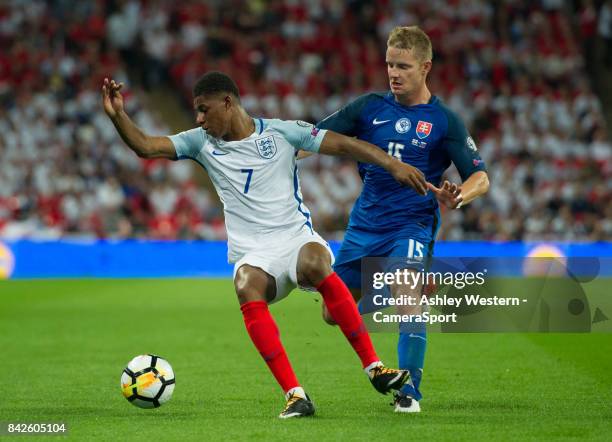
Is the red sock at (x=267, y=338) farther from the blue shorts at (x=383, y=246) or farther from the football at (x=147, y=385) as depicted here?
the blue shorts at (x=383, y=246)

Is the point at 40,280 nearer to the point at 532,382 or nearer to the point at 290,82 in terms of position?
the point at 290,82

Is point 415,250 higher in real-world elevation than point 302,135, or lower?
lower

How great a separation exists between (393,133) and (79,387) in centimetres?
308

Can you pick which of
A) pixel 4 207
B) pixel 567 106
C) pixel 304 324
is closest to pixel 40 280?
pixel 4 207

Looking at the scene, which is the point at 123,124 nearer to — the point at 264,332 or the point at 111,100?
the point at 111,100

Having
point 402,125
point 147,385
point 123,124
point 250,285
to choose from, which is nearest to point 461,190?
point 402,125

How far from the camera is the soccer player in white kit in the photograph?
271 inches

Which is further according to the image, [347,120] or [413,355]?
[347,120]

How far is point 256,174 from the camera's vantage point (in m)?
7.11

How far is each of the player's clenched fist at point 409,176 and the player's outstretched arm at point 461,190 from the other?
0.35ft

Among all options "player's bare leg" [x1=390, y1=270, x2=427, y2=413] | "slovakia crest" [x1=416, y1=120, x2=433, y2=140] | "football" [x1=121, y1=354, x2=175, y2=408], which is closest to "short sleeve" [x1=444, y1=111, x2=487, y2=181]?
"slovakia crest" [x1=416, y1=120, x2=433, y2=140]

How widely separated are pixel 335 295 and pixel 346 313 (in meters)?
0.14

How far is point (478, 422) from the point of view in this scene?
663 centimetres

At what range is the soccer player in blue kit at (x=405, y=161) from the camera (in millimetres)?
7316
